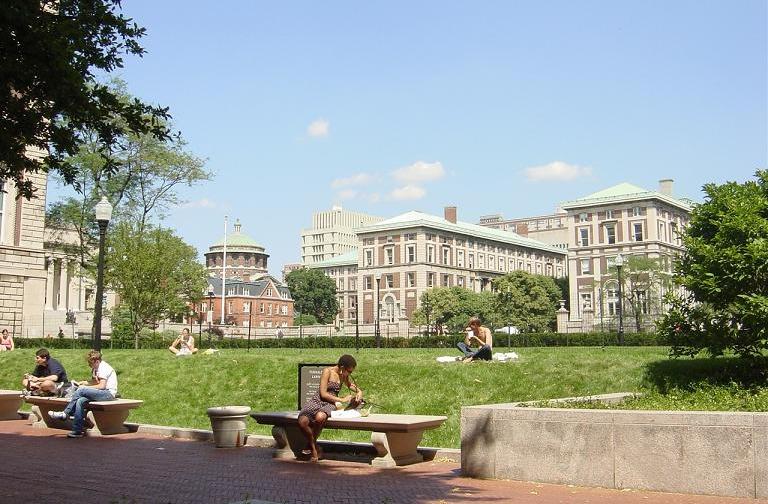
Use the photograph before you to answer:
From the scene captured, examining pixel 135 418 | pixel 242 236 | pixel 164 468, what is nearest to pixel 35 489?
pixel 164 468

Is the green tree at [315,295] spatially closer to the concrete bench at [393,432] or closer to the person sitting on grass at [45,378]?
the person sitting on grass at [45,378]

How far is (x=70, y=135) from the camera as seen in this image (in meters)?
10.7

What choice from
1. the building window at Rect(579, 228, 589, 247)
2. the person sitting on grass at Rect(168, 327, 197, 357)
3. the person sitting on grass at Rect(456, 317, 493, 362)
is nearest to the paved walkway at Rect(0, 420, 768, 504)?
the person sitting on grass at Rect(456, 317, 493, 362)

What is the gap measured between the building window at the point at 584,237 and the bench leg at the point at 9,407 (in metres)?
87.9

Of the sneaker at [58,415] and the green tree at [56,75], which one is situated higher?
the green tree at [56,75]

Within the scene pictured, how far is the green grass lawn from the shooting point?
17500 mm

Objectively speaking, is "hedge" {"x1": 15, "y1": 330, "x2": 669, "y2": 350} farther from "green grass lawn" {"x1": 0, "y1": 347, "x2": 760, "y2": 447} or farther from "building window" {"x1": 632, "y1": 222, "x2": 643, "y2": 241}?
"building window" {"x1": 632, "y1": 222, "x2": 643, "y2": 241}

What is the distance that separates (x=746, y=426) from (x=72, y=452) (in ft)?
33.4

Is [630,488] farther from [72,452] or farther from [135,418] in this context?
[135,418]

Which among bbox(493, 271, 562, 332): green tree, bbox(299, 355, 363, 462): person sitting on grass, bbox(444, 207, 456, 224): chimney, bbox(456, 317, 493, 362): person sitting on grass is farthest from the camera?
bbox(444, 207, 456, 224): chimney

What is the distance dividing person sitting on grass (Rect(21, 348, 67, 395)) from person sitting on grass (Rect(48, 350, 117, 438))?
1003 millimetres

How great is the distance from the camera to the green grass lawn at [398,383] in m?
17.5

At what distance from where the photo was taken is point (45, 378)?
58.7 ft

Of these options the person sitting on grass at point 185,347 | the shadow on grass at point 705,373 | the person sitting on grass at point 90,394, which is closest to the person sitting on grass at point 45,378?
the person sitting on grass at point 90,394
